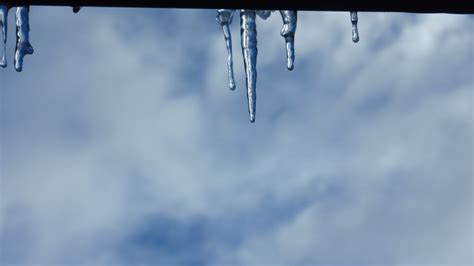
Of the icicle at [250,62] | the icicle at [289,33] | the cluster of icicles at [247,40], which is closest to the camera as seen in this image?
the icicle at [289,33]

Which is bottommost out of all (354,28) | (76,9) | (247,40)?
(76,9)

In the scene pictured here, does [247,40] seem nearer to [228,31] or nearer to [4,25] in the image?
[228,31]

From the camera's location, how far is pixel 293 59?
2234 mm

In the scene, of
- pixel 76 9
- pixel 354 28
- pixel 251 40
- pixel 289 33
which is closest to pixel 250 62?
pixel 251 40

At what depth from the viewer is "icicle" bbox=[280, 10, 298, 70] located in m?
1.63

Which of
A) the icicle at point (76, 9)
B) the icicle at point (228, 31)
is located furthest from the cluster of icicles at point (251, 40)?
the icicle at point (76, 9)

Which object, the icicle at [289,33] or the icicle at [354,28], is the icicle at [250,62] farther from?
the icicle at [354,28]

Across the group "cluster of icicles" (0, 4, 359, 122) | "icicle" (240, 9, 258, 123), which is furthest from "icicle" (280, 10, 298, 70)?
"icicle" (240, 9, 258, 123)

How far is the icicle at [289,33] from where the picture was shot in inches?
64.1

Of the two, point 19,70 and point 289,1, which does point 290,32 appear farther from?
point 19,70

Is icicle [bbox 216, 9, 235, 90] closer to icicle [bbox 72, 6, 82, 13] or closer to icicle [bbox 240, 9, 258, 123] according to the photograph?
icicle [bbox 240, 9, 258, 123]

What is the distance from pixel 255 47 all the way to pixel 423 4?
1124 mm

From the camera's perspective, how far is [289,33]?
2.04 metres

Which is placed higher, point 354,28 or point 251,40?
point 251,40
